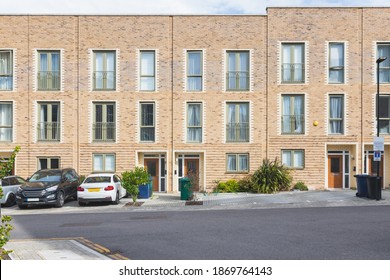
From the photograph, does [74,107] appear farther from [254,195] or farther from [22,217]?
[254,195]

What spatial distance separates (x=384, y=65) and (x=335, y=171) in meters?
6.92

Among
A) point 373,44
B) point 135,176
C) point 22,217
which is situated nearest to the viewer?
point 22,217

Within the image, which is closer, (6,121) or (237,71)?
(237,71)

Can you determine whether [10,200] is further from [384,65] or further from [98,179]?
[384,65]

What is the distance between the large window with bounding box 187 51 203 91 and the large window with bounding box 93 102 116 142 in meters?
4.87

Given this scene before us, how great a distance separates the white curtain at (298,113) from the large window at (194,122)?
5709 millimetres

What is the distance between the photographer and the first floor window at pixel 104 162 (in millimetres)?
25094

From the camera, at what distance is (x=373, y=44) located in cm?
2475

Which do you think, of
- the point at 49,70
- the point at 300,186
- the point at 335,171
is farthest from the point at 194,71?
the point at 335,171

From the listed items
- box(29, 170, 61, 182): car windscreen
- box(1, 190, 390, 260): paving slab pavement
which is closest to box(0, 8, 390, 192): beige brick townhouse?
box(1, 190, 390, 260): paving slab pavement

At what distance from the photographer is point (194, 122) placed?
2509 centimetres


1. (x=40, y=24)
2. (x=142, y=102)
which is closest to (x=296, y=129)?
(x=142, y=102)

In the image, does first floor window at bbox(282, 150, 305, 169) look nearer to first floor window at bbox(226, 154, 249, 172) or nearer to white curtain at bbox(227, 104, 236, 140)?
first floor window at bbox(226, 154, 249, 172)

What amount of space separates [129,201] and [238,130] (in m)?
7.95
